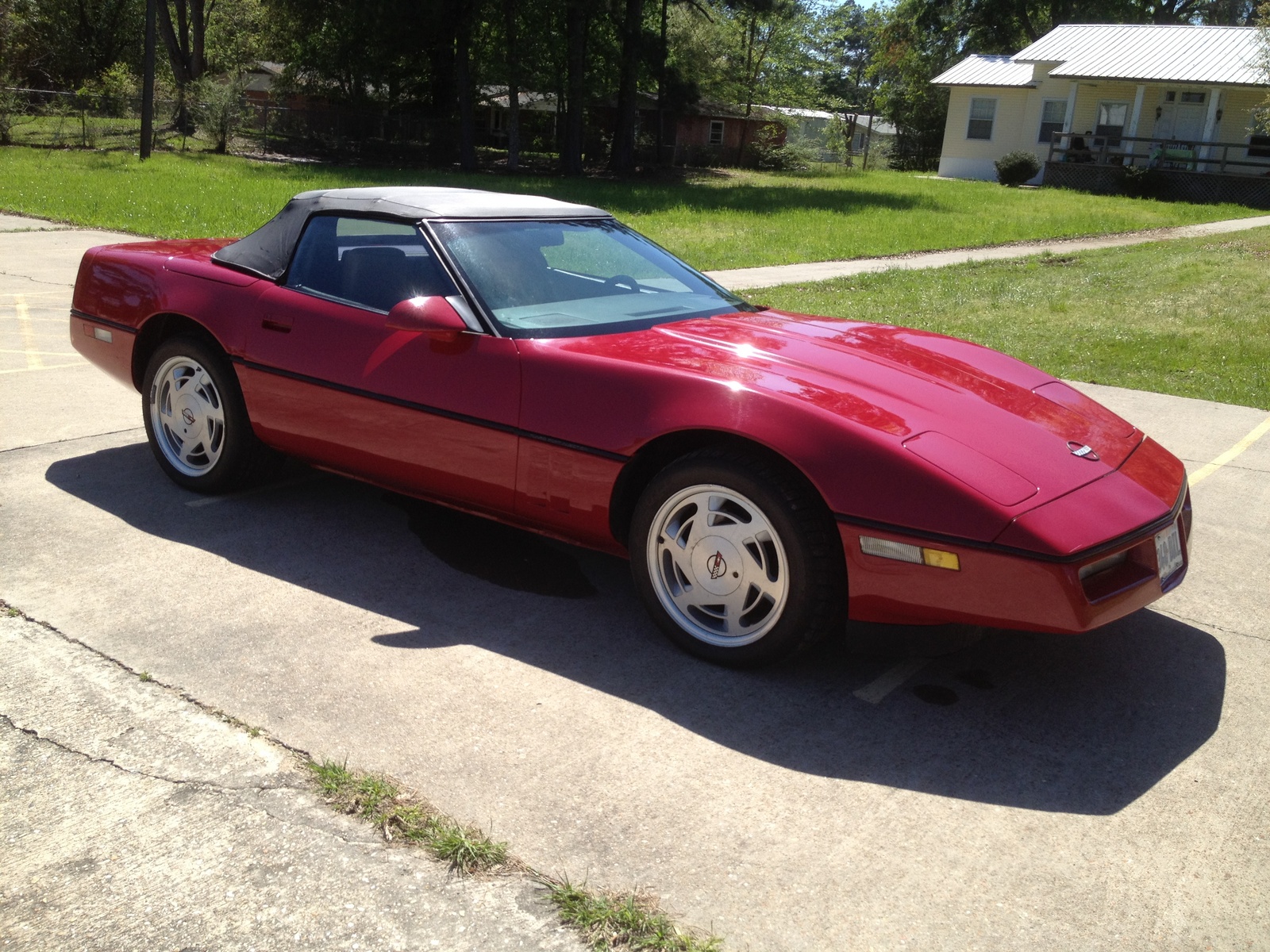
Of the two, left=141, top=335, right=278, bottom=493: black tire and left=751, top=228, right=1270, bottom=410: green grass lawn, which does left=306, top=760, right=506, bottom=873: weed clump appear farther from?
left=751, top=228, right=1270, bottom=410: green grass lawn

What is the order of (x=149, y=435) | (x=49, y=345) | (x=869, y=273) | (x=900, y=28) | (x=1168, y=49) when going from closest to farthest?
(x=149, y=435) → (x=49, y=345) → (x=869, y=273) → (x=1168, y=49) → (x=900, y=28)

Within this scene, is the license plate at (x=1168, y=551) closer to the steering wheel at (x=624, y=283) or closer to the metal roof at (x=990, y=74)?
the steering wheel at (x=624, y=283)

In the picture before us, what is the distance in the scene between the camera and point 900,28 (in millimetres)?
56125

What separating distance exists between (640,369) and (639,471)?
1.14 feet

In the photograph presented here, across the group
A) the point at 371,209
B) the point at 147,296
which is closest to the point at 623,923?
the point at 371,209

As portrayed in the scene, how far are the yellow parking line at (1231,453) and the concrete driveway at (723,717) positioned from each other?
104cm

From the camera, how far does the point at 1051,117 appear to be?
40062mm

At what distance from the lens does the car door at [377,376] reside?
4.12 meters

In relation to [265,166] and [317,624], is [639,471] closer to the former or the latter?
[317,624]

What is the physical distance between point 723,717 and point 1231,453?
4.73 metres

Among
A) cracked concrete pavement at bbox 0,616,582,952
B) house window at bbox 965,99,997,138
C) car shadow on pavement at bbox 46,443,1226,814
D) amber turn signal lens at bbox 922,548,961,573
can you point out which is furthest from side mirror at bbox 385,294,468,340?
house window at bbox 965,99,997,138

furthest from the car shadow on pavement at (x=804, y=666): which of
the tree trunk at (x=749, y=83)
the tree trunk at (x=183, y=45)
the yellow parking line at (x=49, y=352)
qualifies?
the tree trunk at (x=749, y=83)

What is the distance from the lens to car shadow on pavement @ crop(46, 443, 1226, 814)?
3252 millimetres

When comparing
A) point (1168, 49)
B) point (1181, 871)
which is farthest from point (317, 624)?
point (1168, 49)
